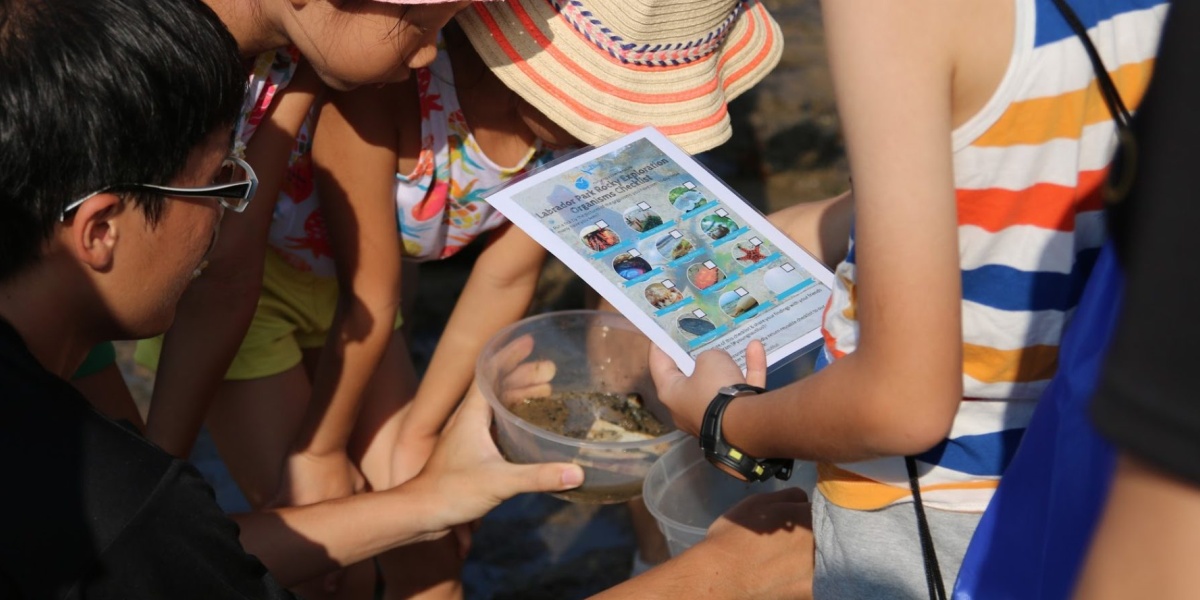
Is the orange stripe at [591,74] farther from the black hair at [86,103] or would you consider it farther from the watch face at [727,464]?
the watch face at [727,464]

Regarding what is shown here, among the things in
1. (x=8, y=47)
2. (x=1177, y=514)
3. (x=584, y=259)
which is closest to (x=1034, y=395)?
(x=584, y=259)

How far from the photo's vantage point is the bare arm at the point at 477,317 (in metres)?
2.34

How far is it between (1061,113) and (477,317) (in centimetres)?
148

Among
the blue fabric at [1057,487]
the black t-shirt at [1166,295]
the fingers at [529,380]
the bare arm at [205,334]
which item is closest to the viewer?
the black t-shirt at [1166,295]

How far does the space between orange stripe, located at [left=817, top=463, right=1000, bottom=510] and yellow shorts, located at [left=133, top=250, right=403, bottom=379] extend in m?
1.38

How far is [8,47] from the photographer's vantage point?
1287 millimetres

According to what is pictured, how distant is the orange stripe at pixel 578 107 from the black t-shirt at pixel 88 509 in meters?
0.90

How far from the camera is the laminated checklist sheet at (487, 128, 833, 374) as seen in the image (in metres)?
1.60

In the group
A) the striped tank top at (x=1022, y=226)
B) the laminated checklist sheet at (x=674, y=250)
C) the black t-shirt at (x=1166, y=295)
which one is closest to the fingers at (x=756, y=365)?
the laminated checklist sheet at (x=674, y=250)

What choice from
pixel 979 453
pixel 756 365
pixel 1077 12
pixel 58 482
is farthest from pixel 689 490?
pixel 1077 12

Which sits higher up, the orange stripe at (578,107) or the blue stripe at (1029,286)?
the blue stripe at (1029,286)

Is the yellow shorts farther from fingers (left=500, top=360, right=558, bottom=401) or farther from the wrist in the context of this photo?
the wrist

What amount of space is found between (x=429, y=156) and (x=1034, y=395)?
127 cm

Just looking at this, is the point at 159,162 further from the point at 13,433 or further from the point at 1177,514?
the point at 1177,514
